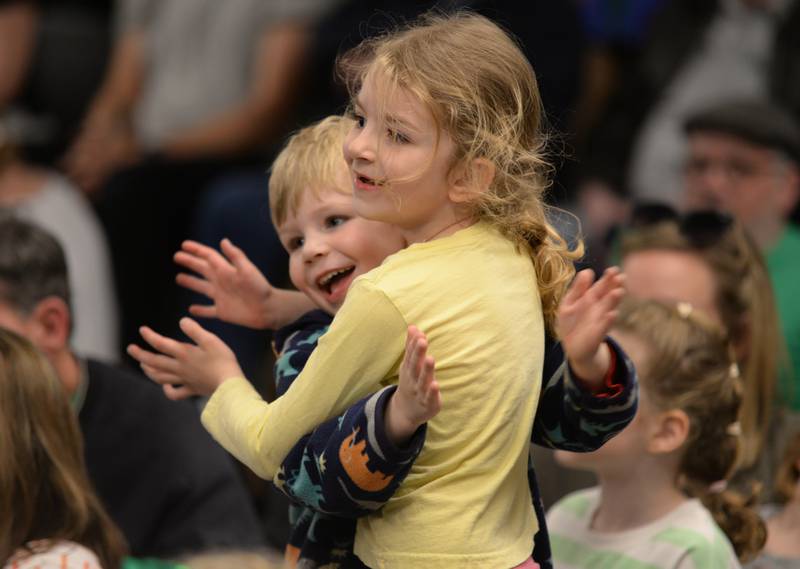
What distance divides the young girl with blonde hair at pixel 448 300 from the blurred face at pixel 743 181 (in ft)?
8.07

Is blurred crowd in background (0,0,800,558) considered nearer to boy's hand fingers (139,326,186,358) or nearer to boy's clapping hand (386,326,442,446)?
boy's hand fingers (139,326,186,358)

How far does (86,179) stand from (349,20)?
4.50 ft

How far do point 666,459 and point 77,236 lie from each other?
2.95 m

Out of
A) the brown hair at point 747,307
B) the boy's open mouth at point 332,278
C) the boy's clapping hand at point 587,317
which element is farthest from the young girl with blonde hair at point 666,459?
the boy's open mouth at point 332,278

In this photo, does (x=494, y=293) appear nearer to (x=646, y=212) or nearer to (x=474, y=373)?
(x=474, y=373)

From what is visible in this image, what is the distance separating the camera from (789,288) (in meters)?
4.18

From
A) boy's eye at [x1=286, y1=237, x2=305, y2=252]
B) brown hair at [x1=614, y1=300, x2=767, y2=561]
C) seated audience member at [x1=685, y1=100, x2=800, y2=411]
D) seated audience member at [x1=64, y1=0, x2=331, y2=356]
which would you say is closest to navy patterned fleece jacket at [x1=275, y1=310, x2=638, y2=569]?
boy's eye at [x1=286, y1=237, x2=305, y2=252]

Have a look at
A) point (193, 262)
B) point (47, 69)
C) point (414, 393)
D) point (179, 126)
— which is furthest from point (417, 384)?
point (47, 69)

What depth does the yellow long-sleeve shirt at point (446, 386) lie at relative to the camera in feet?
6.44

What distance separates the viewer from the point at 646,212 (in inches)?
143

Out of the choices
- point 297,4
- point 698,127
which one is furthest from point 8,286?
point 297,4

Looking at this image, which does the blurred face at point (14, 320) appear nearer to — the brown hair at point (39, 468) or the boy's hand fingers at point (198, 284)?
the brown hair at point (39, 468)

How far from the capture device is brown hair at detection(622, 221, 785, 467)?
10.6 feet

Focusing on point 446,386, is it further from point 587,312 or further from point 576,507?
point 576,507
